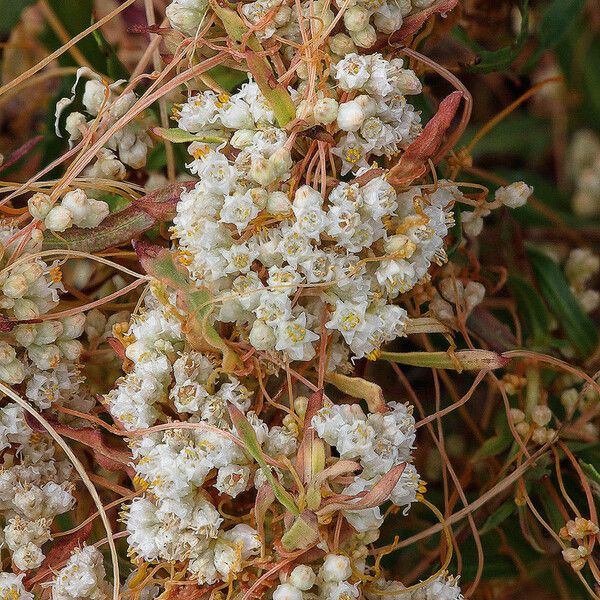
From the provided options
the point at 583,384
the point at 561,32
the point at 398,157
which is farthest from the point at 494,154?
the point at 398,157

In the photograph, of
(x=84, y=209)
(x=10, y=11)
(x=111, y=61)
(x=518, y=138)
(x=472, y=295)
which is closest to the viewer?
(x=84, y=209)

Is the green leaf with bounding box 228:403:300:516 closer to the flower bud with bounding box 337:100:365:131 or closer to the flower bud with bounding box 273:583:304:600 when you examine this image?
the flower bud with bounding box 273:583:304:600

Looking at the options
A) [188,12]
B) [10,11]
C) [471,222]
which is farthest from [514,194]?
[10,11]

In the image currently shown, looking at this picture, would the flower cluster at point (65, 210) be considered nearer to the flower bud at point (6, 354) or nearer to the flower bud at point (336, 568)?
the flower bud at point (6, 354)

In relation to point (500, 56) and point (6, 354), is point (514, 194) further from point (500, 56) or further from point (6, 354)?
point (6, 354)

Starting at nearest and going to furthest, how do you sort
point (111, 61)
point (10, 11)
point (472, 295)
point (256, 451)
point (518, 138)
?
point (256, 451), point (472, 295), point (111, 61), point (10, 11), point (518, 138)

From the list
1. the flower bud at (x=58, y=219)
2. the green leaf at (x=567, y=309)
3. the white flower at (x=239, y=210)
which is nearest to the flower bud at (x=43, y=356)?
the flower bud at (x=58, y=219)

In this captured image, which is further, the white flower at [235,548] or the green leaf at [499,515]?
the green leaf at [499,515]
